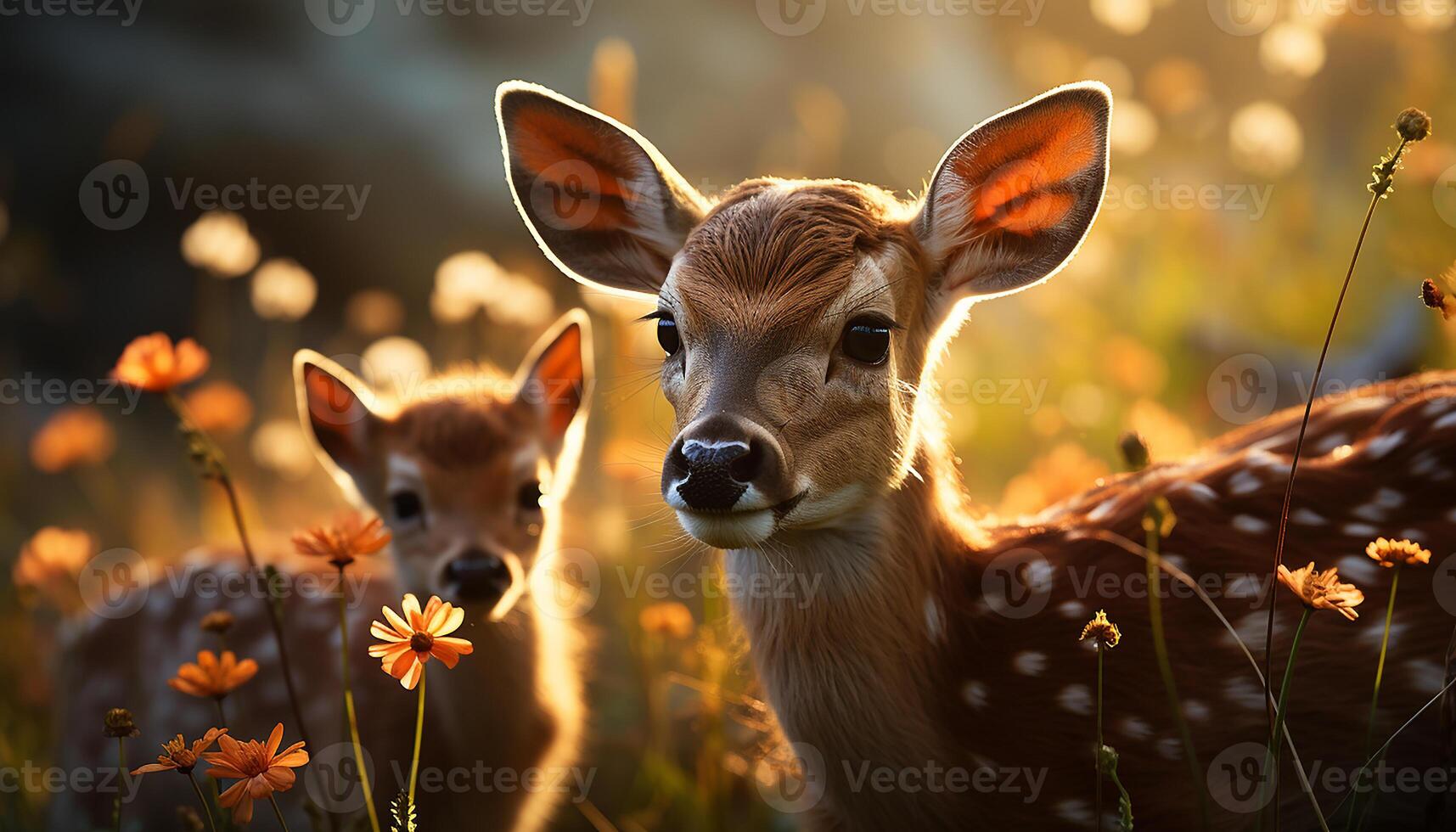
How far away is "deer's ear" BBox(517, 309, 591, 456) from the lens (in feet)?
13.7

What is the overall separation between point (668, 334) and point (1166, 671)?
1441 mm

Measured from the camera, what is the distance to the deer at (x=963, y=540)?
2.67m

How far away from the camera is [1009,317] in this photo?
7.96 meters

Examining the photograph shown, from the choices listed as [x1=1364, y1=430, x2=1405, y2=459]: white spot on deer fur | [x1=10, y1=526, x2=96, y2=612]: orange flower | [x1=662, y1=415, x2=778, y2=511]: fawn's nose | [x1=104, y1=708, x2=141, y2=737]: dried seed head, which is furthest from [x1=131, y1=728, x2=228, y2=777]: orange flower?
[x1=1364, y1=430, x2=1405, y2=459]: white spot on deer fur

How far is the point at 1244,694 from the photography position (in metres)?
2.69

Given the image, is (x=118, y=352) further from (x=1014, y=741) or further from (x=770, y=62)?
(x=1014, y=741)

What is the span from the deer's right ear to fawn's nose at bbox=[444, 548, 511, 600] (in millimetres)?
888

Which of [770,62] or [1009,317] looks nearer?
[1009,317]

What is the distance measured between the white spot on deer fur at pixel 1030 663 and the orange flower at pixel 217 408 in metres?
3.15

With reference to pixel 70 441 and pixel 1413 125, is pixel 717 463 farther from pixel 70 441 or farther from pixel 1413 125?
pixel 70 441

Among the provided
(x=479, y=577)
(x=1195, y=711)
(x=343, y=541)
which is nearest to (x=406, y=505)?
(x=479, y=577)

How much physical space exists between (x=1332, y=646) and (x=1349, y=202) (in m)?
5.34

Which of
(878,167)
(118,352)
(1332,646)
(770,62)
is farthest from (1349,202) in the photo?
(118,352)

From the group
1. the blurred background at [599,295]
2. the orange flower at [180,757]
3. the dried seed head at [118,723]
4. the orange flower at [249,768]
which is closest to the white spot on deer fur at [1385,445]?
the blurred background at [599,295]
